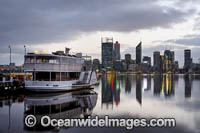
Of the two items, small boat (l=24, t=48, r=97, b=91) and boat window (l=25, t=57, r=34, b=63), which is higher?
boat window (l=25, t=57, r=34, b=63)

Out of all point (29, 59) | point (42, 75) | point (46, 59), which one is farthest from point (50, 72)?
point (29, 59)

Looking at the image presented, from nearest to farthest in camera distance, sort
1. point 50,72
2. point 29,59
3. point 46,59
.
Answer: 1. point 50,72
2. point 29,59
3. point 46,59

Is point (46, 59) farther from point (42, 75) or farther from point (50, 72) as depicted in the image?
point (42, 75)

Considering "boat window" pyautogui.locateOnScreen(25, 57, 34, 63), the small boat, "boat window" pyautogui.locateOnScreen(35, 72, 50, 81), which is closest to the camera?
the small boat

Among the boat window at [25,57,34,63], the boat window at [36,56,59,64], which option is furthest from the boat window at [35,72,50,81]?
the boat window at [25,57,34,63]

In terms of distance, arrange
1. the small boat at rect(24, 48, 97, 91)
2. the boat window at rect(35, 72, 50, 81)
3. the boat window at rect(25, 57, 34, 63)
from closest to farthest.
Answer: the small boat at rect(24, 48, 97, 91)
the boat window at rect(25, 57, 34, 63)
the boat window at rect(35, 72, 50, 81)

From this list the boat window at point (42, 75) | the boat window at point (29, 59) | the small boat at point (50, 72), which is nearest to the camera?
the small boat at point (50, 72)

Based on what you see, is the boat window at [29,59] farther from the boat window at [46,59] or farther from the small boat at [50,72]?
the boat window at [46,59]

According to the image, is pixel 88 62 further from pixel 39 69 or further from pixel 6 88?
pixel 6 88

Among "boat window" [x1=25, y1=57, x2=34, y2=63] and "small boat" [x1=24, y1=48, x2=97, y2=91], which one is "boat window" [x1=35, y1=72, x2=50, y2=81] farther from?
"boat window" [x1=25, y1=57, x2=34, y2=63]

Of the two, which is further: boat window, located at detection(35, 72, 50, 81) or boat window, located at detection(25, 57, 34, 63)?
boat window, located at detection(35, 72, 50, 81)

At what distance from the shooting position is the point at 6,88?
3744cm

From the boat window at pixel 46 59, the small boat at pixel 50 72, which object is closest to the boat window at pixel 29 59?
the small boat at pixel 50 72

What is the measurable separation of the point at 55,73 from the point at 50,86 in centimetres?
350
